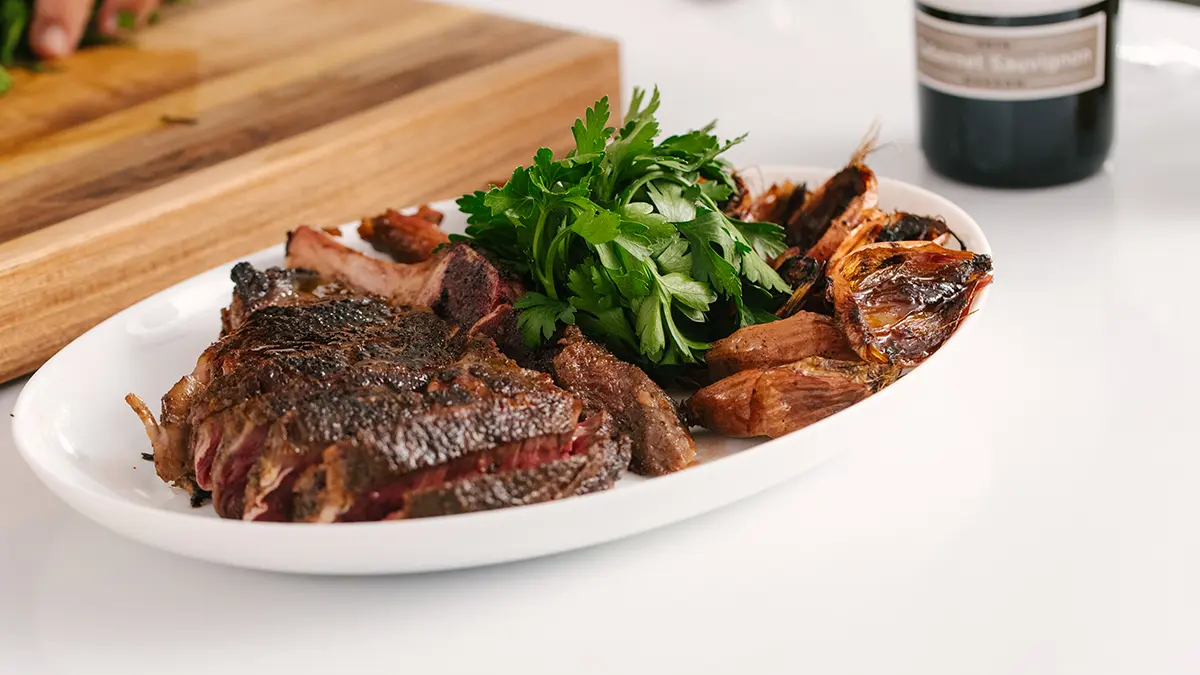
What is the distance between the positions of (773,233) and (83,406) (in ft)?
2.77

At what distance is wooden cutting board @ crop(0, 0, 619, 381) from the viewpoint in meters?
1.87

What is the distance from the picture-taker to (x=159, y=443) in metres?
1.39

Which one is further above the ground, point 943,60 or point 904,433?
point 943,60

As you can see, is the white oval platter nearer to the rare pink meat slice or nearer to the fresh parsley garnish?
the rare pink meat slice

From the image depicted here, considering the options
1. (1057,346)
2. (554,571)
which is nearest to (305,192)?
(554,571)

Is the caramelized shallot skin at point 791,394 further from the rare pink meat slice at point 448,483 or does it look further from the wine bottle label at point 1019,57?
the wine bottle label at point 1019,57

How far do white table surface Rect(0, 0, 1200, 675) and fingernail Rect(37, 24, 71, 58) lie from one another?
41.9 inches

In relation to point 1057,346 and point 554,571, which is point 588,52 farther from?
point 554,571

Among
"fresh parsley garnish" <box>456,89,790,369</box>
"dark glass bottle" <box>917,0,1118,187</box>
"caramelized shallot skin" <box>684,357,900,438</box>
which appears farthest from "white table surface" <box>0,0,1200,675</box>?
"dark glass bottle" <box>917,0,1118,187</box>

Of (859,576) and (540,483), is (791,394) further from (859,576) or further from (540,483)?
(540,483)

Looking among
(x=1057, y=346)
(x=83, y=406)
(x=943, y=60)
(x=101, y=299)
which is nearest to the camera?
(x=83, y=406)

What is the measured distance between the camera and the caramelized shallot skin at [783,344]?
1.49 meters

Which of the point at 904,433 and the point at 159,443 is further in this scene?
the point at 904,433

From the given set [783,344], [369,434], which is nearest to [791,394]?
[783,344]
